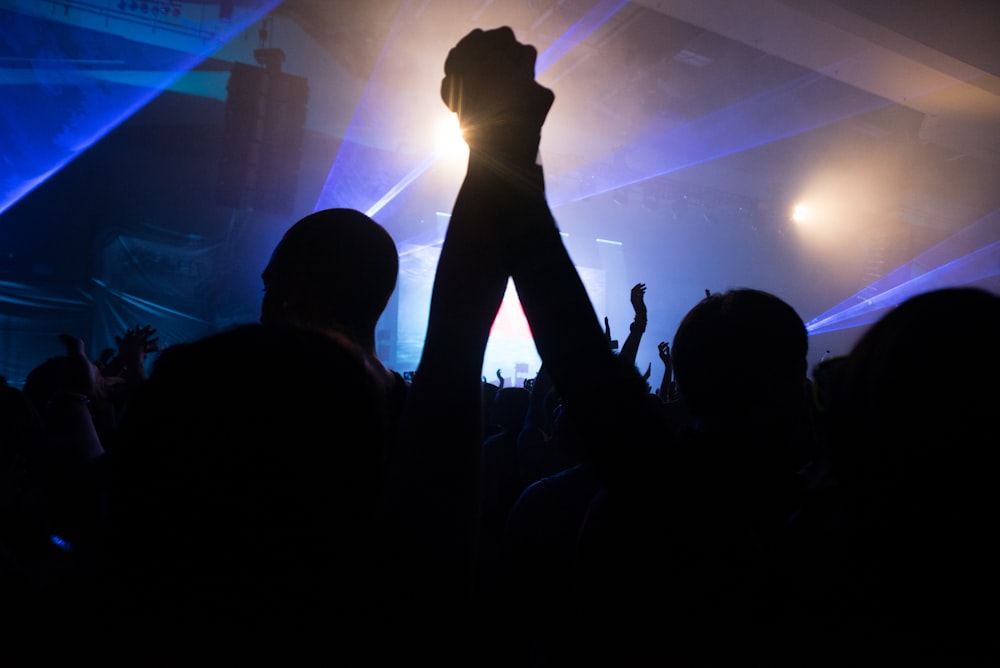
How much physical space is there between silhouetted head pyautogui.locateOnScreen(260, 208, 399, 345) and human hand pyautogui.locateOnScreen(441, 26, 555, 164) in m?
0.41

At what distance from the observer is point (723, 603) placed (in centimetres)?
80

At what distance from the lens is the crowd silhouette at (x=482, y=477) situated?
1.62 ft

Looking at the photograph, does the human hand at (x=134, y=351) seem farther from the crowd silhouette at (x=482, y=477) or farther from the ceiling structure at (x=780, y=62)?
the ceiling structure at (x=780, y=62)

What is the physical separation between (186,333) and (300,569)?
948 cm

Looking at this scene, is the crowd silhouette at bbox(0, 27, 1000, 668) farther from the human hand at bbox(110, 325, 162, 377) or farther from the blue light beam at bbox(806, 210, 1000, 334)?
the blue light beam at bbox(806, 210, 1000, 334)

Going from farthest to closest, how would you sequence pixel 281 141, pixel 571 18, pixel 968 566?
pixel 281 141 < pixel 571 18 < pixel 968 566

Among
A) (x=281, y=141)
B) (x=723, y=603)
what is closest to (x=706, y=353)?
(x=723, y=603)

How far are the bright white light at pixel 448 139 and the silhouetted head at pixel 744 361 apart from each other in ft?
31.7

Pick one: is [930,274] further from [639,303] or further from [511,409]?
[511,409]

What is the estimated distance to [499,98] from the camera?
0.64 meters

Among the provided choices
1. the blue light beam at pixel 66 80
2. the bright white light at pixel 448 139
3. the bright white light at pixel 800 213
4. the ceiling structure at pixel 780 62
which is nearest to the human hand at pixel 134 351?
the ceiling structure at pixel 780 62

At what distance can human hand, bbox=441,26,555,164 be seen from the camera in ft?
2.11

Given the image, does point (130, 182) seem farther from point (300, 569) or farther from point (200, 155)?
point (300, 569)

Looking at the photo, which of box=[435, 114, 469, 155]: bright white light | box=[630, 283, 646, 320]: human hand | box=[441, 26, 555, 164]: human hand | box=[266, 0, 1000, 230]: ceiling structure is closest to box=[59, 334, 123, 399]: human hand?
box=[441, 26, 555, 164]: human hand
